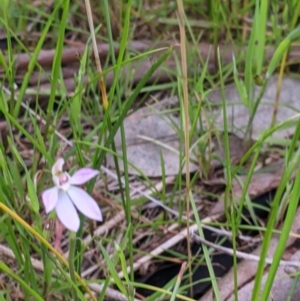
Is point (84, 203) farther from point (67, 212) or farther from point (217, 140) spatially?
point (217, 140)

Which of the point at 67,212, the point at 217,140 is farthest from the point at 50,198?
the point at 217,140

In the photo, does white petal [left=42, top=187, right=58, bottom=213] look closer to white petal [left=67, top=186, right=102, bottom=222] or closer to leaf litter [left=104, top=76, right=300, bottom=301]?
white petal [left=67, top=186, right=102, bottom=222]

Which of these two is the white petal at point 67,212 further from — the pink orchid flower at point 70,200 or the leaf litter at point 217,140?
the leaf litter at point 217,140

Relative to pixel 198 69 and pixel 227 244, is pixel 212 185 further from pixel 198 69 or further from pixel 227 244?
pixel 198 69

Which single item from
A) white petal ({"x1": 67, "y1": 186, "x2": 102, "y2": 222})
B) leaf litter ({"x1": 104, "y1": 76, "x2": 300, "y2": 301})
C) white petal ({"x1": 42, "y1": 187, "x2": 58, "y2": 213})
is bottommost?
leaf litter ({"x1": 104, "y1": 76, "x2": 300, "y2": 301})

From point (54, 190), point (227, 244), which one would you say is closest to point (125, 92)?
point (227, 244)

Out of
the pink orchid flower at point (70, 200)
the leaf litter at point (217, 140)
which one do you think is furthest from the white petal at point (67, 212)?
the leaf litter at point (217, 140)

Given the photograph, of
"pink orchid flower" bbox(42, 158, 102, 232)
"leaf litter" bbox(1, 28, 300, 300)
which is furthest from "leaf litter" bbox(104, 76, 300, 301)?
"pink orchid flower" bbox(42, 158, 102, 232)
